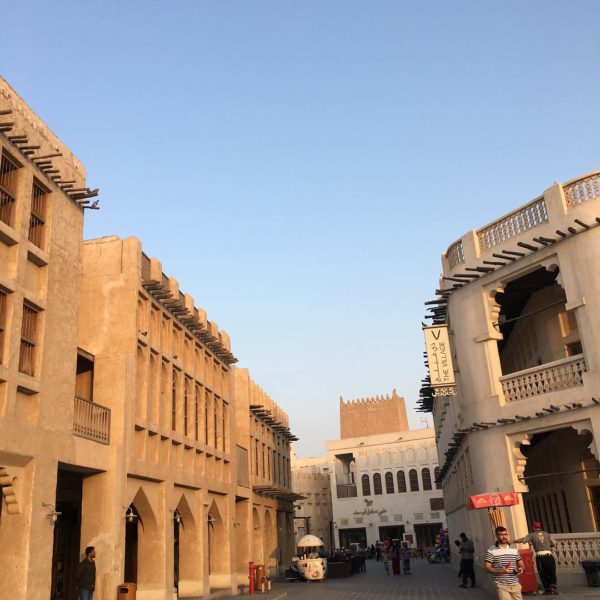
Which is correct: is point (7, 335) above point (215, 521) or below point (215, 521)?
above

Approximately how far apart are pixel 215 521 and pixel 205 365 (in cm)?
617

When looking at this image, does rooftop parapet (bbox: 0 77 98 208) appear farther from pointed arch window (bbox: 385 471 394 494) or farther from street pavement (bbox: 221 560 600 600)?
pointed arch window (bbox: 385 471 394 494)

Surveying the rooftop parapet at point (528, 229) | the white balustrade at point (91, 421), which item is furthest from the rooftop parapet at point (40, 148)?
the rooftop parapet at point (528, 229)

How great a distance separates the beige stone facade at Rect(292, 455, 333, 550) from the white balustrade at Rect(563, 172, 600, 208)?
2096 inches

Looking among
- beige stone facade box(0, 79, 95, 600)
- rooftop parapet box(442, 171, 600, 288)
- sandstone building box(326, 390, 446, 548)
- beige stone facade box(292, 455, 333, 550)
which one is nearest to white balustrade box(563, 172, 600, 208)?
rooftop parapet box(442, 171, 600, 288)

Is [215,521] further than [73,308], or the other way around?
[215,521]

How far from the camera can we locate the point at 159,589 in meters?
18.6

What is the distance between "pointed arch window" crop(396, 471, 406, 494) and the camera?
62812 mm

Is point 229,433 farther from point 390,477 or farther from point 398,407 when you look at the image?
point 398,407

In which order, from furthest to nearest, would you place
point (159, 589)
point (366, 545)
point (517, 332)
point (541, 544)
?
point (366, 545) → point (517, 332) → point (159, 589) → point (541, 544)

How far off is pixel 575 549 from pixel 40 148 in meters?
16.1

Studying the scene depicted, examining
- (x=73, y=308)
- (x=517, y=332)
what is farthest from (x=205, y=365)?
(x=517, y=332)

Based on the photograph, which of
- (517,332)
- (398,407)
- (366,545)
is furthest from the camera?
(398,407)

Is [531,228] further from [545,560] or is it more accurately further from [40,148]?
[40,148]
